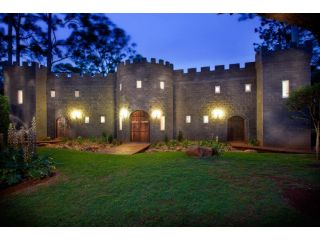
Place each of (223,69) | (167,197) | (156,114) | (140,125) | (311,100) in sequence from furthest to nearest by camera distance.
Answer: (223,69)
(140,125)
(156,114)
(311,100)
(167,197)

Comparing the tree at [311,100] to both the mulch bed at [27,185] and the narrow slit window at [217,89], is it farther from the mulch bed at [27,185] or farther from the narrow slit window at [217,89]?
the mulch bed at [27,185]

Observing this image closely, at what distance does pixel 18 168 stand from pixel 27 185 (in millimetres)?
849

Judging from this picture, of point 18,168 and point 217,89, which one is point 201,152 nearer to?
point 18,168

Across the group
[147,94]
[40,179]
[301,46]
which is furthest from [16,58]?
[301,46]

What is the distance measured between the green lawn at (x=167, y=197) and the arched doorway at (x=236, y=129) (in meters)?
9.83

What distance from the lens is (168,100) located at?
59.3ft

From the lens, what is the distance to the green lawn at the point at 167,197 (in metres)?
4.04

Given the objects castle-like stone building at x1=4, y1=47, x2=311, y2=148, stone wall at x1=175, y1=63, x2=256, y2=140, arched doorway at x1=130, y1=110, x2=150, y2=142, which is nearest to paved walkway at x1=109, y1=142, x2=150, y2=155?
arched doorway at x1=130, y1=110, x2=150, y2=142

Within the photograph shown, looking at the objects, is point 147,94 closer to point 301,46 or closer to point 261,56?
point 261,56

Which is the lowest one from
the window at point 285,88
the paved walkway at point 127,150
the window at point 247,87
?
the paved walkway at point 127,150

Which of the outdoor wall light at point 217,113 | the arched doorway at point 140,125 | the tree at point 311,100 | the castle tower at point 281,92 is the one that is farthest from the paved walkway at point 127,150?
the tree at point 311,100

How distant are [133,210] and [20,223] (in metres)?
2.25

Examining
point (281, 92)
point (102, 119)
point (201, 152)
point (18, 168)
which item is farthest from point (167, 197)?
point (102, 119)

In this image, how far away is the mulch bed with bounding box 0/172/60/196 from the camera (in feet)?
18.9
